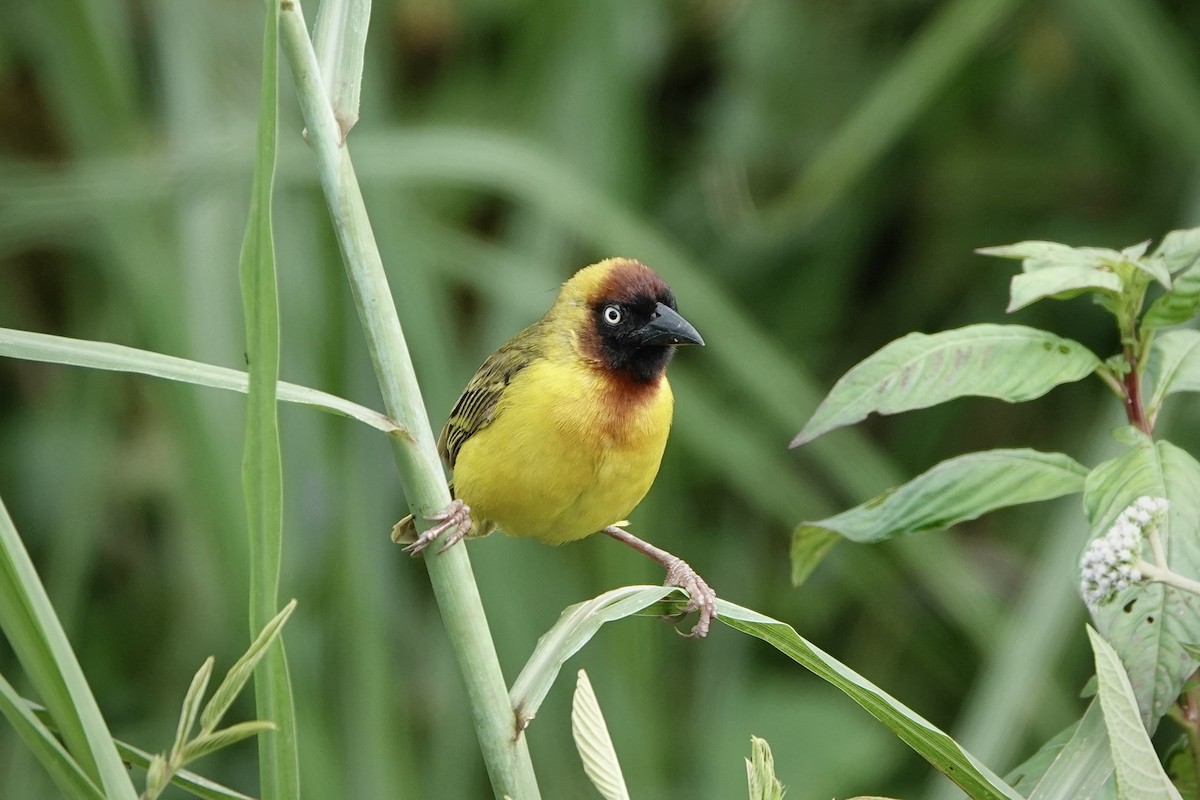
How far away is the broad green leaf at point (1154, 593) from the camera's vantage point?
104cm

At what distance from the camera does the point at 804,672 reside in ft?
13.0

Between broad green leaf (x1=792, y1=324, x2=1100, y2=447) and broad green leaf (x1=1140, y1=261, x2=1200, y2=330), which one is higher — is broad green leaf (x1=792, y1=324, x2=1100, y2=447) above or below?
below

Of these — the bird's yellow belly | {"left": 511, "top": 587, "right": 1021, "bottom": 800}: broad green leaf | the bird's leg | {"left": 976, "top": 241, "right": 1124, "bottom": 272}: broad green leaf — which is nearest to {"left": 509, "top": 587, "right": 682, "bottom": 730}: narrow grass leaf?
{"left": 511, "top": 587, "right": 1021, "bottom": 800}: broad green leaf

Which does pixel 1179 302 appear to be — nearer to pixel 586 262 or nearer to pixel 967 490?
pixel 967 490

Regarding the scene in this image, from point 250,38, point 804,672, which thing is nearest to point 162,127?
point 250,38

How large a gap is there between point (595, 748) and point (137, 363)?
46 cm

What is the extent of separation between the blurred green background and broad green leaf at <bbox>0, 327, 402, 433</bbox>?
4.77 ft

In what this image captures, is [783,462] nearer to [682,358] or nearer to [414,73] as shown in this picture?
[682,358]

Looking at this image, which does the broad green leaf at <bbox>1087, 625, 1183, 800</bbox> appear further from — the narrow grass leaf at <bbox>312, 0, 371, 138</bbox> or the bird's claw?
the bird's claw

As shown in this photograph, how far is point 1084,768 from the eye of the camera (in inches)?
41.8

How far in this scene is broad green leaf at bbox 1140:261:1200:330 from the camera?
3.81ft

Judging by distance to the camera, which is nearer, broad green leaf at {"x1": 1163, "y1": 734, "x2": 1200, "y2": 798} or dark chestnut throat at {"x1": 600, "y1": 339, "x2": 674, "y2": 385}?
broad green leaf at {"x1": 1163, "y1": 734, "x2": 1200, "y2": 798}

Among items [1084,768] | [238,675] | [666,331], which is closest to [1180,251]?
[1084,768]

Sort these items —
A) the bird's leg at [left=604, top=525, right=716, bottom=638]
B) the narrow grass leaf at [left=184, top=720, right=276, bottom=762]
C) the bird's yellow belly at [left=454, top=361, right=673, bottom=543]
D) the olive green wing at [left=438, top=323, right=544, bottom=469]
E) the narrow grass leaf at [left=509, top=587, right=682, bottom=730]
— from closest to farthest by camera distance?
the narrow grass leaf at [left=184, top=720, right=276, bottom=762]
the narrow grass leaf at [left=509, top=587, right=682, bottom=730]
the bird's leg at [left=604, top=525, right=716, bottom=638]
the bird's yellow belly at [left=454, top=361, right=673, bottom=543]
the olive green wing at [left=438, top=323, right=544, bottom=469]
